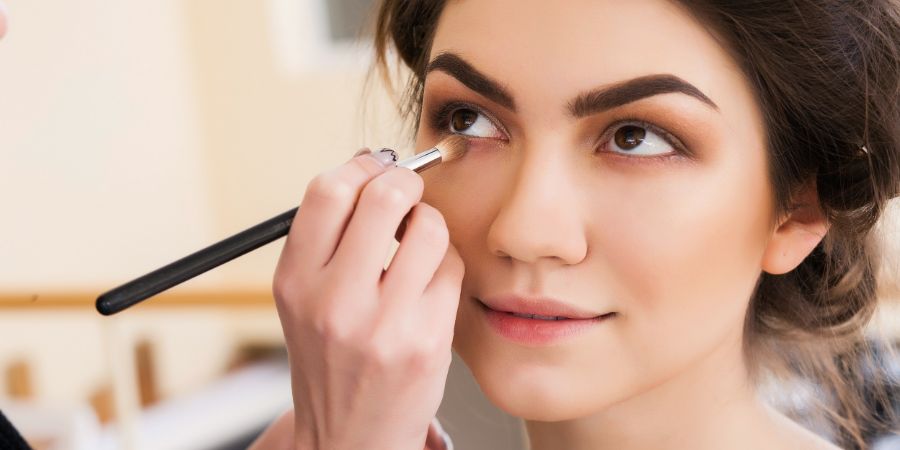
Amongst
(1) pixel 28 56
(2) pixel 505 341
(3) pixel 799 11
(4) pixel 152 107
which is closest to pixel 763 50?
(3) pixel 799 11

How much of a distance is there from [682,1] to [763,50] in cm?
8

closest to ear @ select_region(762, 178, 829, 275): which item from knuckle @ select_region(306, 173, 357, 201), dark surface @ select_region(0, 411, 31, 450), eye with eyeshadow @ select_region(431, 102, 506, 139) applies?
eye with eyeshadow @ select_region(431, 102, 506, 139)

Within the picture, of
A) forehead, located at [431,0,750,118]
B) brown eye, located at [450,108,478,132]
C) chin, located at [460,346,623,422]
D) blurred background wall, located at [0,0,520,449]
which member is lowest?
blurred background wall, located at [0,0,520,449]

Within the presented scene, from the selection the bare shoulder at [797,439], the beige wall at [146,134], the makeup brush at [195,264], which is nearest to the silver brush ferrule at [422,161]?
the makeup brush at [195,264]

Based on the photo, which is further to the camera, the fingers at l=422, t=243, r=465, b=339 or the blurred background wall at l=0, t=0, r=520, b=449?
the blurred background wall at l=0, t=0, r=520, b=449

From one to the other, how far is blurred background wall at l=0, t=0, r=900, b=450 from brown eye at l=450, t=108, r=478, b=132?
1183 millimetres

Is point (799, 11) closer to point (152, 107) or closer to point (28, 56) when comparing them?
point (28, 56)

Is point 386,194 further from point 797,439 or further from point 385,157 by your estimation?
point 797,439

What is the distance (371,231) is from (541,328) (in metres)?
0.16

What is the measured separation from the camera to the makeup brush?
0.57 meters

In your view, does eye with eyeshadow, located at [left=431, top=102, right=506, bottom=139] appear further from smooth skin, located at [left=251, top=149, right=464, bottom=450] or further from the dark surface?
the dark surface

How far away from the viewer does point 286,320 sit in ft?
2.04

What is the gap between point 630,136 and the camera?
26.7 inches

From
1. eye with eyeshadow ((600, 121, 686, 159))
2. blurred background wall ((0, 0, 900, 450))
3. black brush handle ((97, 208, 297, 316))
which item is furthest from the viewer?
blurred background wall ((0, 0, 900, 450))
